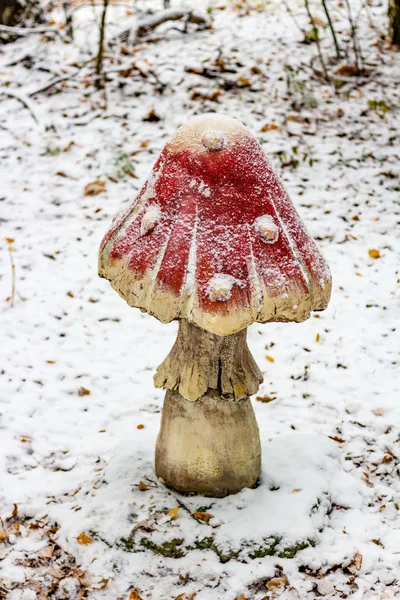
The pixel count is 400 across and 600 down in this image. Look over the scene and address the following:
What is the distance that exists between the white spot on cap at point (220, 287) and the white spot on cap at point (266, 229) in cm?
19

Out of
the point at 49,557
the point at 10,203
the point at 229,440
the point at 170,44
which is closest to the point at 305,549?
the point at 229,440

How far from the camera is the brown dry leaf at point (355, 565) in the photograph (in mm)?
2539

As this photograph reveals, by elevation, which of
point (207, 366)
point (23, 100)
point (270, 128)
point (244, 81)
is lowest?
point (270, 128)

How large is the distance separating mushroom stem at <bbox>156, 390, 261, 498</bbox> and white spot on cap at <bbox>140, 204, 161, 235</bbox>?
0.77m

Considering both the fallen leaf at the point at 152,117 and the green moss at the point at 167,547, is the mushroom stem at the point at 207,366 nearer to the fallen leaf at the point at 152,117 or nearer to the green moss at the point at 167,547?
the green moss at the point at 167,547

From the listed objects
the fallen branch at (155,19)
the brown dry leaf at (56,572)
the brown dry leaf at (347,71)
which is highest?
the fallen branch at (155,19)

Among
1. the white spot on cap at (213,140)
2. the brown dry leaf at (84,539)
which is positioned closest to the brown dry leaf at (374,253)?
the white spot on cap at (213,140)

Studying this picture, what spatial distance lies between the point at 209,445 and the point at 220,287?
86 centimetres

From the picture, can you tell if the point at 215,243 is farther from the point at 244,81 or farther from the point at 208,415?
the point at 244,81

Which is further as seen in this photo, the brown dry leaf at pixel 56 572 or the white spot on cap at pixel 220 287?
the brown dry leaf at pixel 56 572

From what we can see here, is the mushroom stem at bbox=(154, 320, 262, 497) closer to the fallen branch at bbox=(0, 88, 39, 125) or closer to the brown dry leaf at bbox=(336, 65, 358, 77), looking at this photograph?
the fallen branch at bbox=(0, 88, 39, 125)

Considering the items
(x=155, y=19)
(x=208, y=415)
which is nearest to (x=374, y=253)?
(x=208, y=415)

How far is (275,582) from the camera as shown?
2.48 meters

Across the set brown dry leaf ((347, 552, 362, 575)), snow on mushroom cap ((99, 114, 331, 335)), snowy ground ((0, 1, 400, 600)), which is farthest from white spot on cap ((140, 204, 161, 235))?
brown dry leaf ((347, 552, 362, 575))
